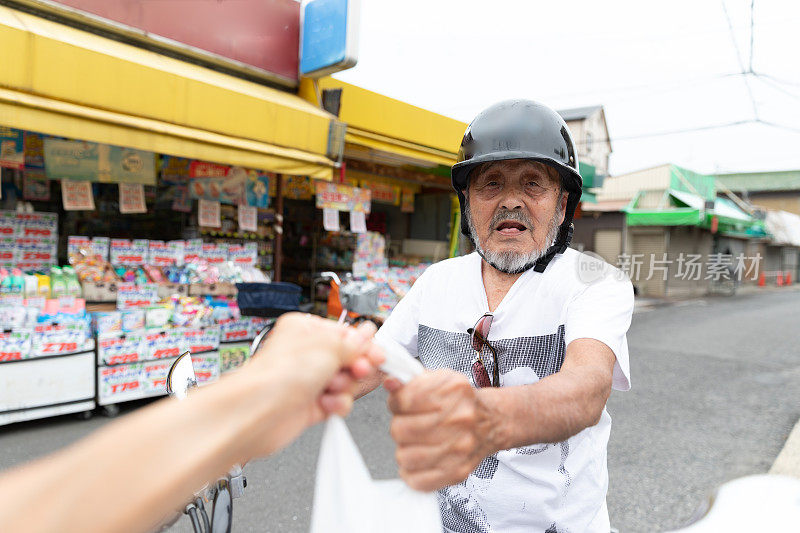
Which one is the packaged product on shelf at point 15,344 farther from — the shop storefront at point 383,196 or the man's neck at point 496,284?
the man's neck at point 496,284

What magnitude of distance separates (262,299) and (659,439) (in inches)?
175

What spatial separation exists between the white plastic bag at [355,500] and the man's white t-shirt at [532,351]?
0.66 meters

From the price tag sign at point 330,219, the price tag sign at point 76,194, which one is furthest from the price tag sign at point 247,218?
the price tag sign at point 76,194

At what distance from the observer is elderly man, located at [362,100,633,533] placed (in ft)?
4.42

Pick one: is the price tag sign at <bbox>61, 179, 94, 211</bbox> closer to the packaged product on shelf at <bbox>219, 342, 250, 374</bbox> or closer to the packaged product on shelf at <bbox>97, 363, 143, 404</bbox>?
the packaged product on shelf at <bbox>97, 363, 143, 404</bbox>

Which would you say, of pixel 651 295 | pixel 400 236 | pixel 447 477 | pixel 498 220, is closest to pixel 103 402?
pixel 498 220

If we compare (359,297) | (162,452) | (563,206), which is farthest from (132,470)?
(359,297)

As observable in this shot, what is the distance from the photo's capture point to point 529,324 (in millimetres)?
1536

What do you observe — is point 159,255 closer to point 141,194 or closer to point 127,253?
point 127,253

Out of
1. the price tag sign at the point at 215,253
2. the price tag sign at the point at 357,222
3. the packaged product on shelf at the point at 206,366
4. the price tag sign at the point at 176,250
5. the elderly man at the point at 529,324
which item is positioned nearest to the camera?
the elderly man at the point at 529,324

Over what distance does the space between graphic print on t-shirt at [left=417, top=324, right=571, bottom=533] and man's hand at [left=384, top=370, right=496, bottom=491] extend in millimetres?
715

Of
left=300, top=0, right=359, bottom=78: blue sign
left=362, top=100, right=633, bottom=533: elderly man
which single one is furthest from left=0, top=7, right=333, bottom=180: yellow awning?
left=362, top=100, right=633, bottom=533: elderly man

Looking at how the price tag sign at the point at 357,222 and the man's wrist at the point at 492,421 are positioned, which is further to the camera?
the price tag sign at the point at 357,222

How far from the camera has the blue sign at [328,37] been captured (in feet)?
20.0
